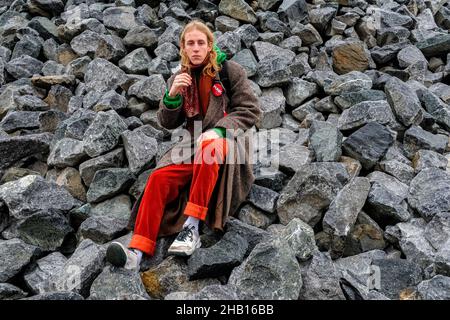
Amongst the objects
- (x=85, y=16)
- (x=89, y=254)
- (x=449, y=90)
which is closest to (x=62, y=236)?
(x=89, y=254)

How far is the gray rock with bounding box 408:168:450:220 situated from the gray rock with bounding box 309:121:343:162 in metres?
0.90

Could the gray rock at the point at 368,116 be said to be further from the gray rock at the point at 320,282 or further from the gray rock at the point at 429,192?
the gray rock at the point at 320,282

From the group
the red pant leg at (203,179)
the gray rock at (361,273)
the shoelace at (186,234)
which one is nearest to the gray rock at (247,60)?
the red pant leg at (203,179)

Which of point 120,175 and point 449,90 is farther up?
point 120,175

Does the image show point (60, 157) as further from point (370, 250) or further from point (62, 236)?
point (370, 250)

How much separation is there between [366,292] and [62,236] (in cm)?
309

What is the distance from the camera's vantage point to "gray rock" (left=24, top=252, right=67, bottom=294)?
4066mm

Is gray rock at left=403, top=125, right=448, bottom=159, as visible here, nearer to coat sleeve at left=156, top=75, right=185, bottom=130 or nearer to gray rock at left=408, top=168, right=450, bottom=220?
gray rock at left=408, top=168, right=450, bottom=220

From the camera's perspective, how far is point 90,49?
24.6 feet

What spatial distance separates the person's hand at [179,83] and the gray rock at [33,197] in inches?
70.1

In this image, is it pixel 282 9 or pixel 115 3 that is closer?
pixel 282 9

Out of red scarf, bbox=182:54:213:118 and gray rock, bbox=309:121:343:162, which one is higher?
red scarf, bbox=182:54:213:118

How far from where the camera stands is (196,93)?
14.9 ft

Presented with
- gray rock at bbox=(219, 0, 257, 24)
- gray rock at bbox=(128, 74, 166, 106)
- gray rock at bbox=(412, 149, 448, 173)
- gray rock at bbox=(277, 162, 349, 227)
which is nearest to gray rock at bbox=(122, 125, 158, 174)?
gray rock at bbox=(128, 74, 166, 106)
